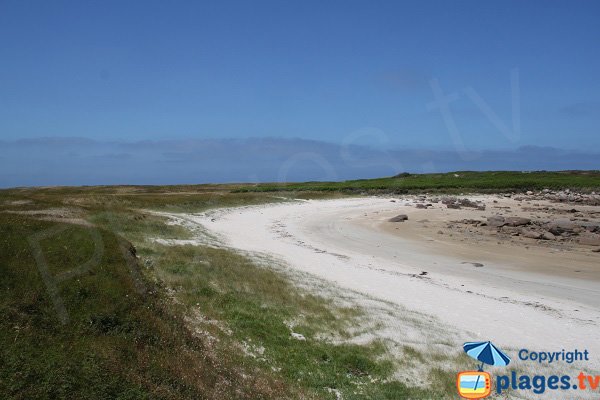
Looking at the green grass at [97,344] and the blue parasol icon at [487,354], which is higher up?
the green grass at [97,344]

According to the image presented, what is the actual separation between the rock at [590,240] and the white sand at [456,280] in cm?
498

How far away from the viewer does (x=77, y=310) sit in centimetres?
1073

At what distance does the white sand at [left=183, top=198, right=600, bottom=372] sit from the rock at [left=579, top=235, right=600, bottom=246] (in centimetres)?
498

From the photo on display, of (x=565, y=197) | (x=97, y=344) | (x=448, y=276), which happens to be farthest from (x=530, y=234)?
(x=565, y=197)

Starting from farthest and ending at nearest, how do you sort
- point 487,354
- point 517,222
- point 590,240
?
point 517,222 < point 590,240 < point 487,354

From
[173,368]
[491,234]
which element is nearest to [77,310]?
[173,368]

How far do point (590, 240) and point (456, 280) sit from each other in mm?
17310

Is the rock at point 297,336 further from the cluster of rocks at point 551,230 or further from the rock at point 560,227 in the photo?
the rock at point 560,227

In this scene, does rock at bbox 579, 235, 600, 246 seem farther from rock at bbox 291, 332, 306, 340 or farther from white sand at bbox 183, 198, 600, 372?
rock at bbox 291, 332, 306, 340

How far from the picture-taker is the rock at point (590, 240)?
111ft

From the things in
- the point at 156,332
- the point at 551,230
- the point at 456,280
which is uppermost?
the point at 156,332

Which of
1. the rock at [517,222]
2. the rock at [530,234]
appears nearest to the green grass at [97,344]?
the rock at [530,234]

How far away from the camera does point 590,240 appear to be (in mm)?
34406

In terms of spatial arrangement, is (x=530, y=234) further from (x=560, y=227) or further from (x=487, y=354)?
(x=487, y=354)
